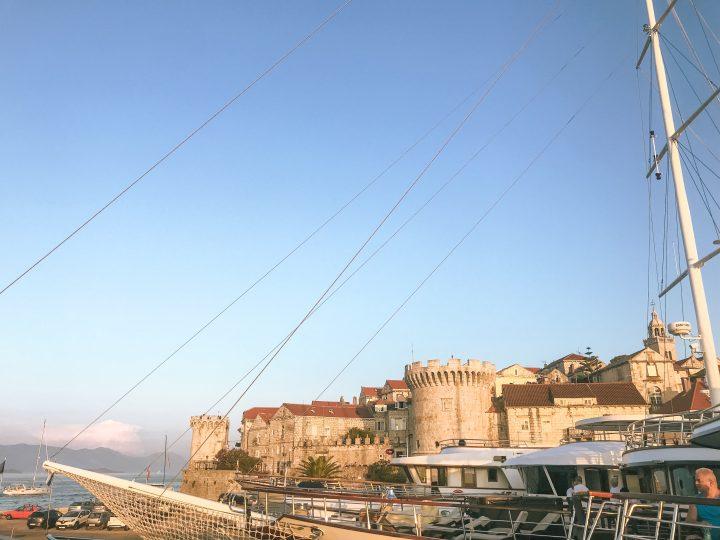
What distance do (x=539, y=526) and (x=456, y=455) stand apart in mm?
7317

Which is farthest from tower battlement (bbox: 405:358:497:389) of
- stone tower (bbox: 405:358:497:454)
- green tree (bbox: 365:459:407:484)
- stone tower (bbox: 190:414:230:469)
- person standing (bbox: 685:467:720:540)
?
person standing (bbox: 685:467:720:540)

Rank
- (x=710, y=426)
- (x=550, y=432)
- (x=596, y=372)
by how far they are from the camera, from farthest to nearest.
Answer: (x=596, y=372)
(x=550, y=432)
(x=710, y=426)

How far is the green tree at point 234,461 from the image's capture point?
5891 cm

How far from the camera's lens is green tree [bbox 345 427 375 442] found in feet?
213

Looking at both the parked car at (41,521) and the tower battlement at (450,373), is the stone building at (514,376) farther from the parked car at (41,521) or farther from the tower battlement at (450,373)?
the parked car at (41,521)

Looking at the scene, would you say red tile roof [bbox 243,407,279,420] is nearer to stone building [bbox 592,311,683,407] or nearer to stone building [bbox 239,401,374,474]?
stone building [bbox 239,401,374,474]

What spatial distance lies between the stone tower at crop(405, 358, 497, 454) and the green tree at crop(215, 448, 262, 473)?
19.1 meters

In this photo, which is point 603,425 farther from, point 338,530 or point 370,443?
point 370,443

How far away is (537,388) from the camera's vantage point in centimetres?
5638

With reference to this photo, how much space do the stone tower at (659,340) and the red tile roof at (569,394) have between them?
10.7 meters

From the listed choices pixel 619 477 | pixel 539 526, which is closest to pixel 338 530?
pixel 539 526

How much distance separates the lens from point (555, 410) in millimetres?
52781

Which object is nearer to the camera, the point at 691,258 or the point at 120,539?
the point at 691,258

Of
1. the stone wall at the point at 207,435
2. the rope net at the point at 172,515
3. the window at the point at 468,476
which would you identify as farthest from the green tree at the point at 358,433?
the rope net at the point at 172,515
